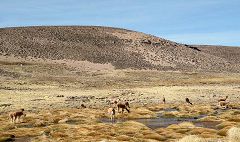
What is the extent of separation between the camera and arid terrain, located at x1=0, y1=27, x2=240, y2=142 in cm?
2822

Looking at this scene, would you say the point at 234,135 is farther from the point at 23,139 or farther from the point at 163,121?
the point at 163,121

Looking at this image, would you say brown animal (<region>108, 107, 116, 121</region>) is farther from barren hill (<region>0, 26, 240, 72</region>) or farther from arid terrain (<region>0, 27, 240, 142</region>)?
barren hill (<region>0, 26, 240, 72</region>)

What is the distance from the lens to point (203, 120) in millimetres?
34594

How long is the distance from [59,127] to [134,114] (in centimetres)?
1046

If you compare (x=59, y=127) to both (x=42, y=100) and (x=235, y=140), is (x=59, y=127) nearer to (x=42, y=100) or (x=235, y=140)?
(x=235, y=140)

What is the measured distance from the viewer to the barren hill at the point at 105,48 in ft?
413

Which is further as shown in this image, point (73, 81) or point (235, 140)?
point (73, 81)

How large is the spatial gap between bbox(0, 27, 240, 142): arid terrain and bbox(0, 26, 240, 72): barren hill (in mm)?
297

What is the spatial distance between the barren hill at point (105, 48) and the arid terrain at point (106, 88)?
0.30 metres

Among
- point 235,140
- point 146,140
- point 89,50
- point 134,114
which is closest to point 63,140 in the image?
point 146,140

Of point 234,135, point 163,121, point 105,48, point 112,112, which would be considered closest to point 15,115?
point 112,112

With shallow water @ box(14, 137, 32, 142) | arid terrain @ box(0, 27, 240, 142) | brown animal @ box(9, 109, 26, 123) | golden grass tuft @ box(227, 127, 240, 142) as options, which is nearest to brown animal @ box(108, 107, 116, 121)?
arid terrain @ box(0, 27, 240, 142)

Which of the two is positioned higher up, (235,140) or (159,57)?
(159,57)

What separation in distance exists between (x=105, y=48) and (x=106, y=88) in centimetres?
7595
